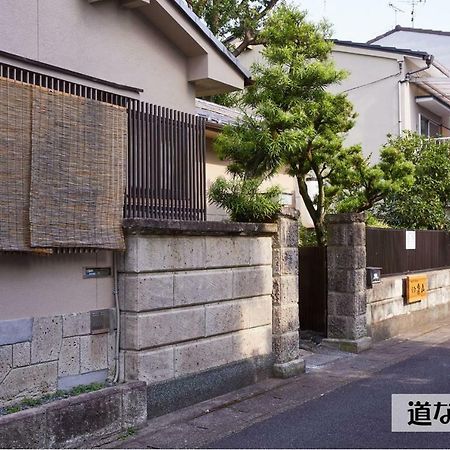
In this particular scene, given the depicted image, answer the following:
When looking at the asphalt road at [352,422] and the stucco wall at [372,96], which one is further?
the stucco wall at [372,96]

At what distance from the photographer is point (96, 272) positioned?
Result: 641cm

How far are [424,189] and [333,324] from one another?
652 cm

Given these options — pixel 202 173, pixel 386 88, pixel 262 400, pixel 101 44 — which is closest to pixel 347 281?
pixel 262 400

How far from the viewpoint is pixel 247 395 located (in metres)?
7.75

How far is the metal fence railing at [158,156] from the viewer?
673 cm

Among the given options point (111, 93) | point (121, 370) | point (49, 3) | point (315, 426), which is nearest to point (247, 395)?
point (315, 426)

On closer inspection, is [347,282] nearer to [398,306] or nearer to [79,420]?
[398,306]

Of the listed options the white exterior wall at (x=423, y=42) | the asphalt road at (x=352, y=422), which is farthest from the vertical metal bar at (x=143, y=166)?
the white exterior wall at (x=423, y=42)

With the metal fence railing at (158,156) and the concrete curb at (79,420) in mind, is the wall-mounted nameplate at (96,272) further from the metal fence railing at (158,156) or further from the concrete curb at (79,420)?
the concrete curb at (79,420)

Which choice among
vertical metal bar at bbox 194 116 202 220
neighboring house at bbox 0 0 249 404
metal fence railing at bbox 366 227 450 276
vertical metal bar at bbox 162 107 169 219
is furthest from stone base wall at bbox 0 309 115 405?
metal fence railing at bbox 366 227 450 276

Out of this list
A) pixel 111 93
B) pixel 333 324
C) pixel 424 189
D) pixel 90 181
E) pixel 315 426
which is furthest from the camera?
pixel 424 189

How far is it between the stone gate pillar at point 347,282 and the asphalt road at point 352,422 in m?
1.75

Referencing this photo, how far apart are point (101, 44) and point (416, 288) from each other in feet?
28.8

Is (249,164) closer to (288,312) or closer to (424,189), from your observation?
(288,312)
